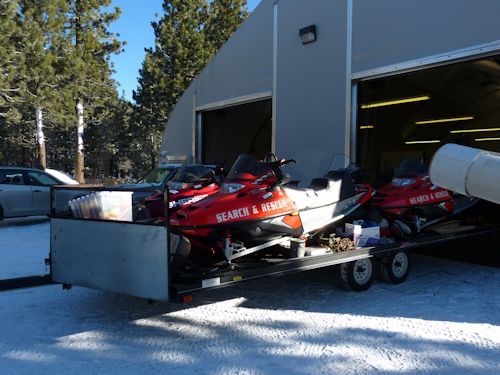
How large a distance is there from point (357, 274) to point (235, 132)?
10.00 meters

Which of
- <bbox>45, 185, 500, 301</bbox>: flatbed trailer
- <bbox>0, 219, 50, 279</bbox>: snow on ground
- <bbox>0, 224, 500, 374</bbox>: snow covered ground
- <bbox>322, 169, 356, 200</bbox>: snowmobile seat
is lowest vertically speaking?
<bbox>0, 224, 500, 374</bbox>: snow covered ground

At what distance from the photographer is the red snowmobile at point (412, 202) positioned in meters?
6.27

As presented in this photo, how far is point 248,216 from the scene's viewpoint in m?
4.71

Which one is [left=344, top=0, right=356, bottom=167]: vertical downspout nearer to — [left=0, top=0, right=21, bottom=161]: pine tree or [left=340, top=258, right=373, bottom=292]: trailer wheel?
[left=340, top=258, right=373, bottom=292]: trailer wheel

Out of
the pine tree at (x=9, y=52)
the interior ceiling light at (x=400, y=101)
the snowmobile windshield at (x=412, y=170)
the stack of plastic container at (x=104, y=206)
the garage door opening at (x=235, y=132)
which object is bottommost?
the stack of plastic container at (x=104, y=206)

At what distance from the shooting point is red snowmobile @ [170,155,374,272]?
4.58 metres

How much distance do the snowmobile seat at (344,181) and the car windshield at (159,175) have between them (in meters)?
4.60

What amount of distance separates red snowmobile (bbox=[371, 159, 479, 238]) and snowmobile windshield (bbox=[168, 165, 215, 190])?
231cm

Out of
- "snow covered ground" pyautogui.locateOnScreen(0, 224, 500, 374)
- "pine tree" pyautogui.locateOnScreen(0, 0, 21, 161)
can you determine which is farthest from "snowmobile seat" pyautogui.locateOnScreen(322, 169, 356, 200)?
"pine tree" pyautogui.locateOnScreen(0, 0, 21, 161)

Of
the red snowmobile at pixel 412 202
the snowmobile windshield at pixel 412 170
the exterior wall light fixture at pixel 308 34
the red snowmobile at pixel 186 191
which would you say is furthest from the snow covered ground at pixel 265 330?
the exterior wall light fixture at pixel 308 34

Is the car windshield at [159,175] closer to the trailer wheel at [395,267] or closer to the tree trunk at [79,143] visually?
the trailer wheel at [395,267]

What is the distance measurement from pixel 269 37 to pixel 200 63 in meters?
17.9

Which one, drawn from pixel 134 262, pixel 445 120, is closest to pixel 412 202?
pixel 134 262

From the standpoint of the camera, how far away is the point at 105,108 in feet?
101
